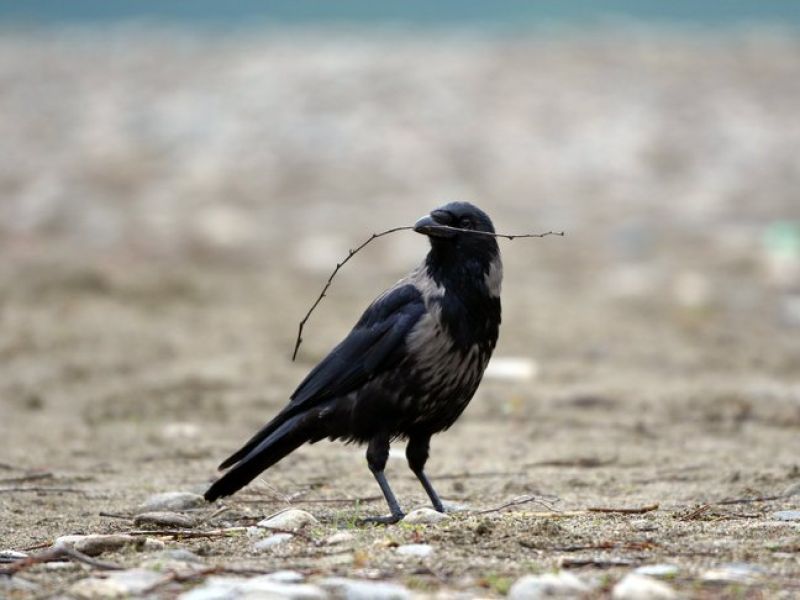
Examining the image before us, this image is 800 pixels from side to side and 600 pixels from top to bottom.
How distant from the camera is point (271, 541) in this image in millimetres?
3953

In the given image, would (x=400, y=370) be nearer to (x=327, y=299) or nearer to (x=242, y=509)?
(x=242, y=509)

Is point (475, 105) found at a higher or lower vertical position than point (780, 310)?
higher

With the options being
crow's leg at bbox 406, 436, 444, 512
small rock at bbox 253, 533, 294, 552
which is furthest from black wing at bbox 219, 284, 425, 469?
small rock at bbox 253, 533, 294, 552

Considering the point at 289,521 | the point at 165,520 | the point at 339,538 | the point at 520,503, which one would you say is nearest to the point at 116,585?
the point at 339,538

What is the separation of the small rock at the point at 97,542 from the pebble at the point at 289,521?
42 cm

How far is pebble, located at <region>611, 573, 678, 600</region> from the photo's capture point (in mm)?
3178

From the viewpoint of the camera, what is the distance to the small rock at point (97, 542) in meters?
3.90

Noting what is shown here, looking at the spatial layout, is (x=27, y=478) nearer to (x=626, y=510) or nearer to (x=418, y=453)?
(x=418, y=453)

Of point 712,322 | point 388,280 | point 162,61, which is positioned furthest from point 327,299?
point 162,61

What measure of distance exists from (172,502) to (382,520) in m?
0.77

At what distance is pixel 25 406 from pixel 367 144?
399 inches

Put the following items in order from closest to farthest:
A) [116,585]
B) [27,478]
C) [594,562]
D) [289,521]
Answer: [116,585] < [594,562] < [289,521] < [27,478]

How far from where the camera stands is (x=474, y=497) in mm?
5320

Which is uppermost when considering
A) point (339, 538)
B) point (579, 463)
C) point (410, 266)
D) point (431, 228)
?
point (431, 228)
